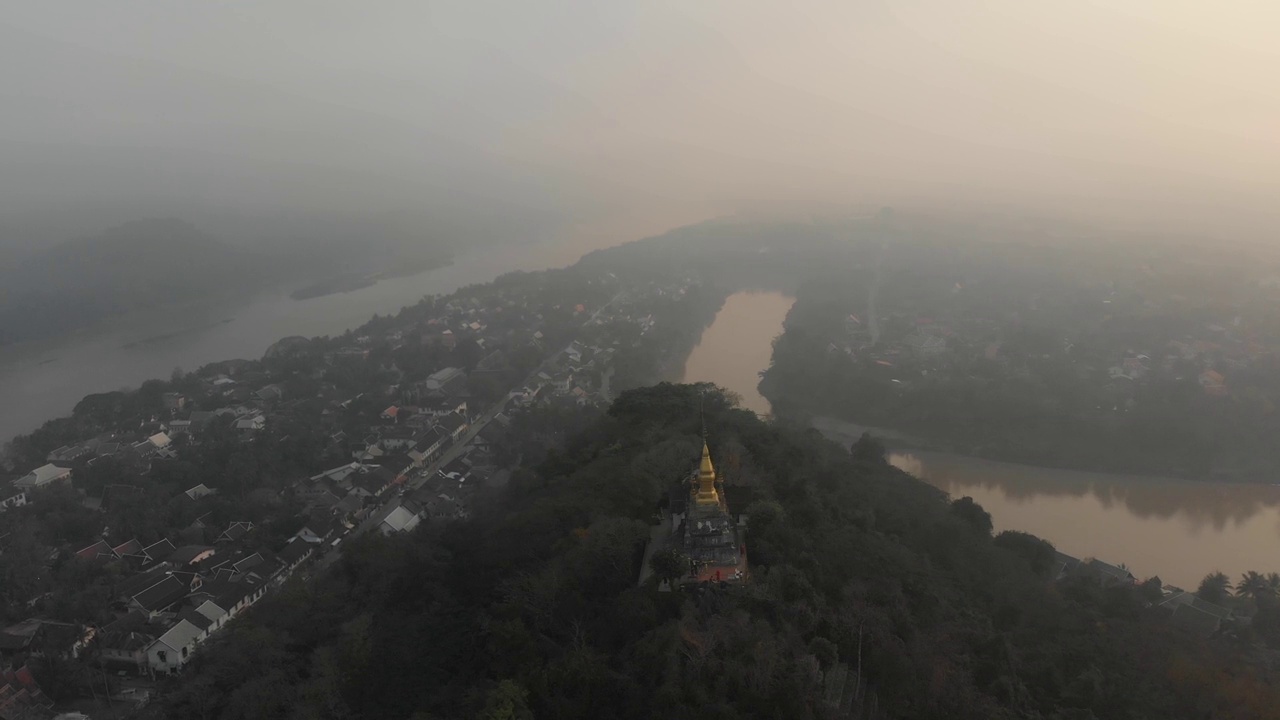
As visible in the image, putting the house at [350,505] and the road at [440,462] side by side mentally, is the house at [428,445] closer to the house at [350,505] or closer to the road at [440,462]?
the road at [440,462]

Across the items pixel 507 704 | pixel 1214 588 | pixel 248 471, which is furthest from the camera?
pixel 248 471

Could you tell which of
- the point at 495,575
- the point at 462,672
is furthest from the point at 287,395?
the point at 462,672

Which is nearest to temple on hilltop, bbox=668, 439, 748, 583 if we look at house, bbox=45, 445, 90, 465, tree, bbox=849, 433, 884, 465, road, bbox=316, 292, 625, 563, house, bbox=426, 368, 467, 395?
tree, bbox=849, 433, 884, 465

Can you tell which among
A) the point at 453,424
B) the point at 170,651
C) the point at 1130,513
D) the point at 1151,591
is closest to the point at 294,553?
the point at 170,651

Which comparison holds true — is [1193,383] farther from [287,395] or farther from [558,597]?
[287,395]

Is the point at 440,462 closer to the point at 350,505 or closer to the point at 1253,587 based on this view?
the point at 350,505

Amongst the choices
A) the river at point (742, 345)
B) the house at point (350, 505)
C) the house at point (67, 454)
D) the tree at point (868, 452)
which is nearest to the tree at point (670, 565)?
the tree at point (868, 452)

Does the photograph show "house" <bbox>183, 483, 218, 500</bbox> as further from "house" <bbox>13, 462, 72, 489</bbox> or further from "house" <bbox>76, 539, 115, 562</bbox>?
"house" <bbox>13, 462, 72, 489</bbox>
